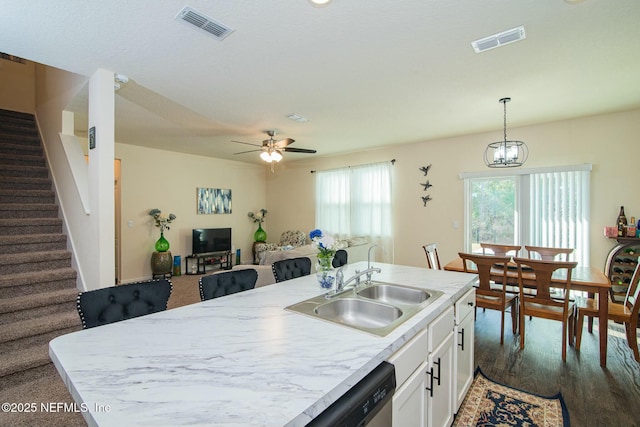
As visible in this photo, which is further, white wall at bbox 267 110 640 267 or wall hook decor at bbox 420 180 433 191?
wall hook decor at bbox 420 180 433 191

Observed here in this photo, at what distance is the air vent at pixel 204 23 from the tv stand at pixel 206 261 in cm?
517

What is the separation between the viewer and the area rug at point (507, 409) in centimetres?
200

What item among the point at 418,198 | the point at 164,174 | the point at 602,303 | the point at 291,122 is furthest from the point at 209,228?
the point at 602,303

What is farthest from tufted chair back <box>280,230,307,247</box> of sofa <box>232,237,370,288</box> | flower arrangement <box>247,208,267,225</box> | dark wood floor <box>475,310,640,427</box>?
dark wood floor <box>475,310,640,427</box>

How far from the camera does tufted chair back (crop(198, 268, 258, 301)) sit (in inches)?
77.5

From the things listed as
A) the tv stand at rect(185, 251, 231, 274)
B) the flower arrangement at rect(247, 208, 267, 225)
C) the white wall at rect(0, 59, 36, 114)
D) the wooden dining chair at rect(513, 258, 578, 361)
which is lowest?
the tv stand at rect(185, 251, 231, 274)

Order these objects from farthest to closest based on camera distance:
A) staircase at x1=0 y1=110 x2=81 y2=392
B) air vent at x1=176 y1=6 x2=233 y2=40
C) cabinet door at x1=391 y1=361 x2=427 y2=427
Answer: staircase at x1=0 y1=110 x2=81 y2=392 < air vent at x1=176 y1=6 x2=233 y2=40 < cabinet door at x1=391 y1=361 x2=427 y2=427

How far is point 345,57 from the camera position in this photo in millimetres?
2479

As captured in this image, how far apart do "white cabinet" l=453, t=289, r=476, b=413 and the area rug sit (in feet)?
0.31

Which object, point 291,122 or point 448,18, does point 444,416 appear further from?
point 291,122

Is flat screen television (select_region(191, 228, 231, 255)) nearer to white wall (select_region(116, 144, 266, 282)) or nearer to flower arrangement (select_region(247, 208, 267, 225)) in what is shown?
white wall (select_region(116, 144, 266, 282))

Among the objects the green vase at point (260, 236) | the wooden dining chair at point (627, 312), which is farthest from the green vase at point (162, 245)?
the wooden dining chair at point (627, 312)

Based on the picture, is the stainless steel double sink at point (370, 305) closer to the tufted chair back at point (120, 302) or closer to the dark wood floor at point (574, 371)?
the tufted chair back at point (120, 302)

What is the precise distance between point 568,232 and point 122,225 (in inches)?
294
